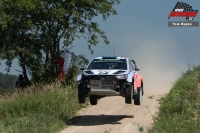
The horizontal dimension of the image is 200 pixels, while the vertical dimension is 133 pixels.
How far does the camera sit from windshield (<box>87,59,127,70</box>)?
17.5m

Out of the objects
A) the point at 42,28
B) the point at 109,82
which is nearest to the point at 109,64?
the point at 109,82

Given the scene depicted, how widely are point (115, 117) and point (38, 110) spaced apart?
2.99 meters

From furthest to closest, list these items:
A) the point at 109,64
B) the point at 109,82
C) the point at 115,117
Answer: the point at 115,117, the point at 109,64, the point at 109,82

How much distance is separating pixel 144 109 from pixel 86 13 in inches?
471

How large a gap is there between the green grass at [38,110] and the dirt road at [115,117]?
49cm

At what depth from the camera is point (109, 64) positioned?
58.0ft

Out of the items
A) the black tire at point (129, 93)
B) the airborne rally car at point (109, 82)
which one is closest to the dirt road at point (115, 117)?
the black tire at point (129, 93)

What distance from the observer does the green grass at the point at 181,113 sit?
14.7 meters

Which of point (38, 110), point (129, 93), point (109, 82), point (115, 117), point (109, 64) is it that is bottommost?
point (115, 117)

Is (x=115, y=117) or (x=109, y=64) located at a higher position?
(x=109, y=64)

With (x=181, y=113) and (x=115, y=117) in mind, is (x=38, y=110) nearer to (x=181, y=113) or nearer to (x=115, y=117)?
(x=115, y=117)

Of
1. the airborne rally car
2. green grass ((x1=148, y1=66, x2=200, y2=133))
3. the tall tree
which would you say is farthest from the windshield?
the tall tree

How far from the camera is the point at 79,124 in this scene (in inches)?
695

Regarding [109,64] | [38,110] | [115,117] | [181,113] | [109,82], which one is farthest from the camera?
[115,117]
